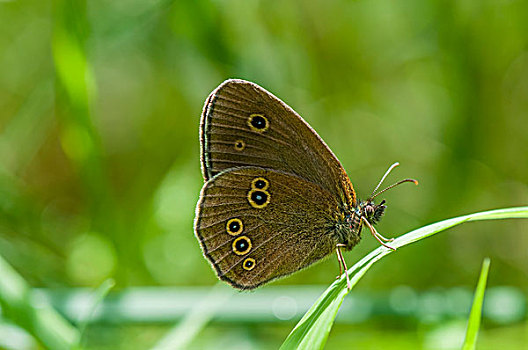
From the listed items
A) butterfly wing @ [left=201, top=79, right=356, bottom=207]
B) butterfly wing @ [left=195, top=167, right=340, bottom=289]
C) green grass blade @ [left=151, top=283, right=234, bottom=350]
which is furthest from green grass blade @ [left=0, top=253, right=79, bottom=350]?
butterfly wing @ [left=201, top=79, right=356, bottom=207]

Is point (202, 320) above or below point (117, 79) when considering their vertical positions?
below

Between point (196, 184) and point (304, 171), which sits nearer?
point (304, 171)

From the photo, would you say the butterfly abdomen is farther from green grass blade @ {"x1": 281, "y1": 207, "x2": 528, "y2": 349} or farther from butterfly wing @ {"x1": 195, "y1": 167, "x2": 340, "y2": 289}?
green grass blade @ {"x1": 281, "y1": 207, "x2": 528, "y2": 349}

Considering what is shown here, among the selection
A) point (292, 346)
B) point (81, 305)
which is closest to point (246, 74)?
point (81, 305)

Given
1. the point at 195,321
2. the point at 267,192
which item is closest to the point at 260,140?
the point at 267,192

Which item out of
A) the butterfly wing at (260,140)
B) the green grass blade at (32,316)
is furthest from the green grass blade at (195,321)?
the butterfly wing at (260,140)

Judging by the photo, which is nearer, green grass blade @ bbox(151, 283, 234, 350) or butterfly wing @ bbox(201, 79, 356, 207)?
butterfly wing @ bbox(201, 79, 356, 207)

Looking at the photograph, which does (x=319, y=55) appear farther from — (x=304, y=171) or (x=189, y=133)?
(x=304, y=171)
